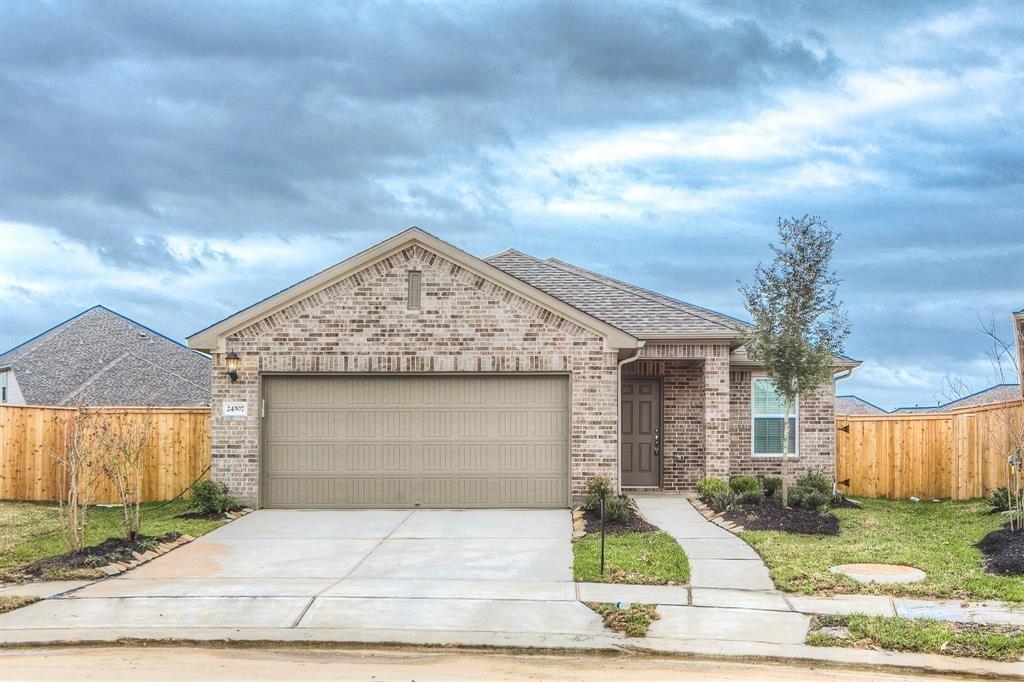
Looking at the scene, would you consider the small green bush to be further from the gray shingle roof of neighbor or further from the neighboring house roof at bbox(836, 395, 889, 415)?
the neighboring house roof at bbox(836, 395, 889, 415)

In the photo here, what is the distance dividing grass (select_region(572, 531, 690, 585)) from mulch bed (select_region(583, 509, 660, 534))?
1.00ft

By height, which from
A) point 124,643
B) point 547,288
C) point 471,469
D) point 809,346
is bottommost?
point 124,643

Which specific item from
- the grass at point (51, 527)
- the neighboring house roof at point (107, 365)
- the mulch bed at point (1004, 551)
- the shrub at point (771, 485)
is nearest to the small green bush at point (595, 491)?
the shrub at point (771, 485)

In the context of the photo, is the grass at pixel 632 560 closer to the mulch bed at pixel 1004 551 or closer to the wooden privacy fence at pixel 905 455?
the mulch bed at pixel 1004 551

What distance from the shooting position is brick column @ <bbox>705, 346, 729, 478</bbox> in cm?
1933

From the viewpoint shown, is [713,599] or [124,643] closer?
[124,643]

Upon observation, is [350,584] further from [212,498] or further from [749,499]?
[749,499]

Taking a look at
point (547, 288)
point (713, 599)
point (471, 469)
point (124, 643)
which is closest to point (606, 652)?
point (713, 599)

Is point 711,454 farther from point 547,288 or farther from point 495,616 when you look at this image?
point 495,616

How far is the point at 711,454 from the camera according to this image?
1934 cm

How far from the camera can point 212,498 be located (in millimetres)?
16859

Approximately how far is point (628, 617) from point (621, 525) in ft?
17.6

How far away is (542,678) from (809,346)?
10.7 meters

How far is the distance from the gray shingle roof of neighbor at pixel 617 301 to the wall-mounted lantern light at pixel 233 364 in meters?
5.23
